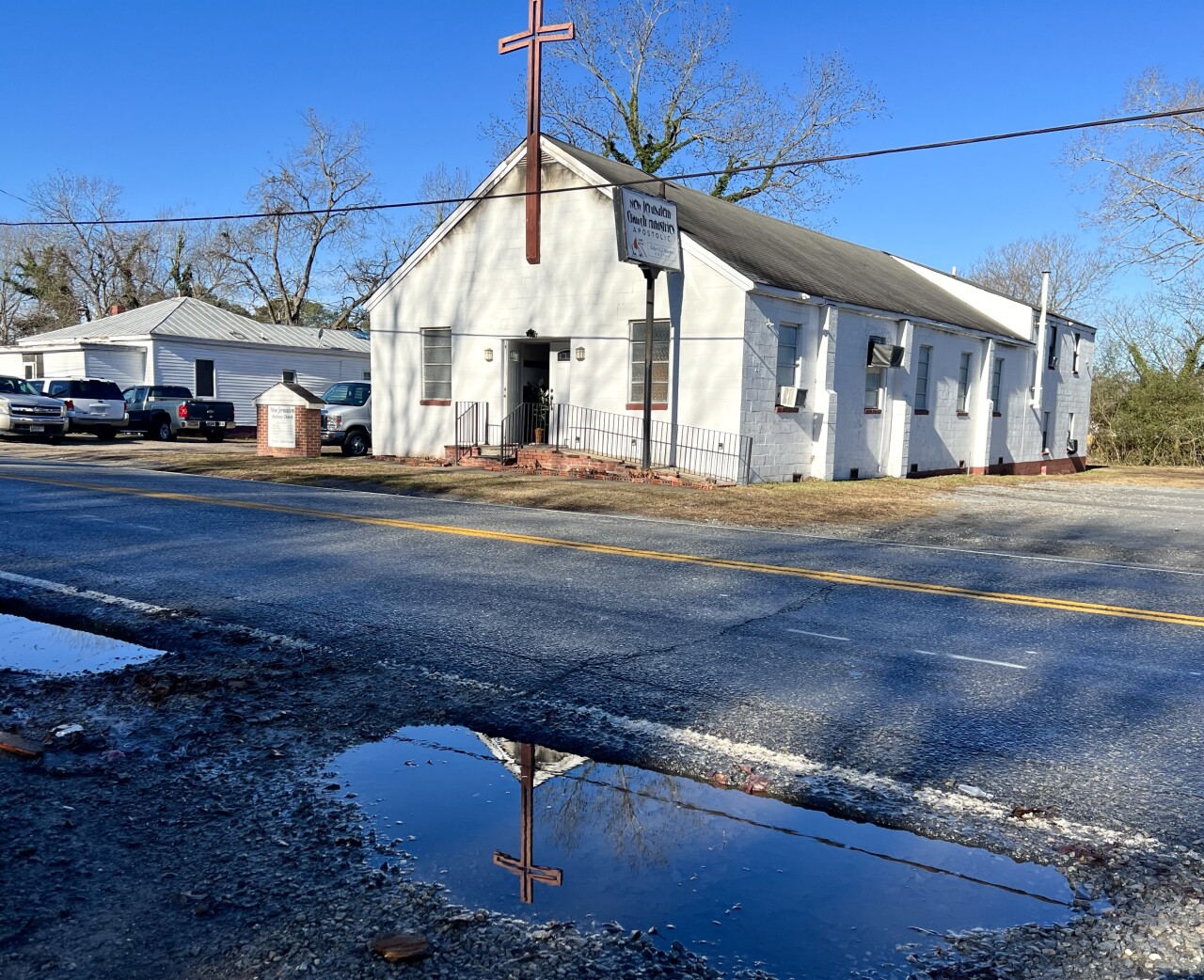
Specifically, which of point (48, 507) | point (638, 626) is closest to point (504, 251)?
point (48, 507)

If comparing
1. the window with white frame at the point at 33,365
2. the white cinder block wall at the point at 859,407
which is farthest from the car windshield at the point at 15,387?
the white cinder block wall at the point at 859,407

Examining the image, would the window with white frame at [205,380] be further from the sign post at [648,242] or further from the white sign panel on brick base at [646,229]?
the white sign panel on brick base at [646,229]

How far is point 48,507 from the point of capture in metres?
12.5

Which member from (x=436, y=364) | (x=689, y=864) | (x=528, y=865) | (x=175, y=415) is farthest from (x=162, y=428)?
(x=689, y=864)

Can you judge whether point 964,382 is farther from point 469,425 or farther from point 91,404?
point 91,404

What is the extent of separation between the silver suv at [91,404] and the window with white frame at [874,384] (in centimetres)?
2365

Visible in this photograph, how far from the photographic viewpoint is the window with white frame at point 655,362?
2050cm

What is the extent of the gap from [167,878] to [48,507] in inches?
430

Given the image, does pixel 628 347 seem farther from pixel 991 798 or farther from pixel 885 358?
pixel 991 798

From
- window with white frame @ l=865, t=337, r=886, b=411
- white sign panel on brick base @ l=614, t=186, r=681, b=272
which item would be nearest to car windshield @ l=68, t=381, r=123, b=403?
white sign panel on brick base @ l=614, t=186, r=681, b=272

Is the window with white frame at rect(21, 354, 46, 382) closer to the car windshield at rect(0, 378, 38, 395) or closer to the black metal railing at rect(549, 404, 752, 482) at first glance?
the car windshield at rect(0, 378, 38, 395)

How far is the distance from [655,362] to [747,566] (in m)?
11.9

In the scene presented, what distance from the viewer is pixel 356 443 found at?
86.5ft

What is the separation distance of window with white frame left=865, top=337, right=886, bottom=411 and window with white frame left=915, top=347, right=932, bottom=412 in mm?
2177
